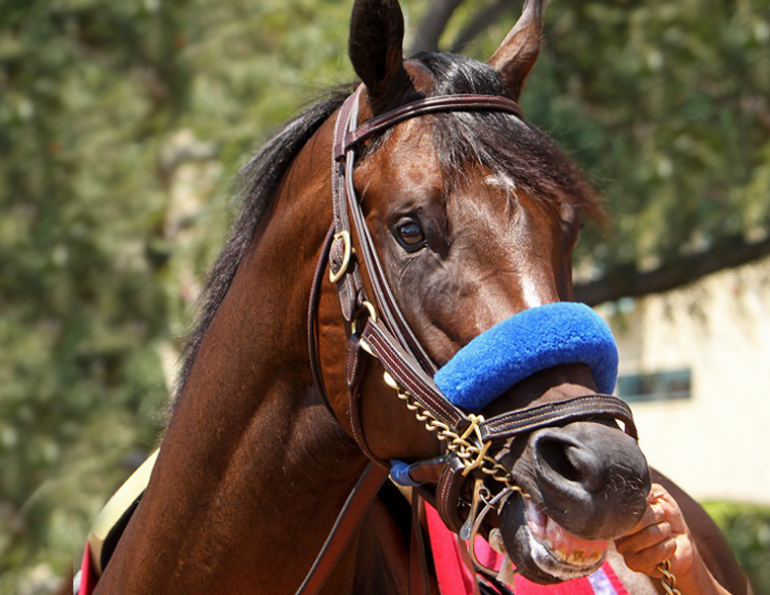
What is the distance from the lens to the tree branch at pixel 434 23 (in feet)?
22.4

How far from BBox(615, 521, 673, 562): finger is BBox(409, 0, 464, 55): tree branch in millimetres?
5239

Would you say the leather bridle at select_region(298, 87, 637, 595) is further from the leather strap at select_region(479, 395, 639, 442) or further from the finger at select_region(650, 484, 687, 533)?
the finger at select_region(650, 484, 687, 533)

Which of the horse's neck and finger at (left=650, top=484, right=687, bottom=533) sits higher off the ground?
the horse's neck

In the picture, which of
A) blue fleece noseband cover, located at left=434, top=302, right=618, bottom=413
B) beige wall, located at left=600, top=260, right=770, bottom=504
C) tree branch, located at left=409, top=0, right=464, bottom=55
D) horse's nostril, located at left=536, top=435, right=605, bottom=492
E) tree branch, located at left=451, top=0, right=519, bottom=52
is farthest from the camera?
beige wall, located at left=600, top=260, right=770, bottom=504

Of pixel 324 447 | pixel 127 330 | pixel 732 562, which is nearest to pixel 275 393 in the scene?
pixel 324 447

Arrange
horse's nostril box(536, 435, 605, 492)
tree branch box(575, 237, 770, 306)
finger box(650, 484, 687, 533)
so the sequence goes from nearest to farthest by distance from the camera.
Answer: horse's nostril box(536, 435, 605, 492)
finger box(650, 484, 687, 533)
tree branch box(575, 237, 770, 306)

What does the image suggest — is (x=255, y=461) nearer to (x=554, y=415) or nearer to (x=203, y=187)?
(x=554, y=415)

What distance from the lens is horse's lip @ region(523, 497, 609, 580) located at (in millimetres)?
1770

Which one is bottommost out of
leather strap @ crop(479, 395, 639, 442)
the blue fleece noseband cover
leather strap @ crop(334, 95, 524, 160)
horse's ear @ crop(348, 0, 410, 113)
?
leather strap @ crop(479, 395, 639, 442)

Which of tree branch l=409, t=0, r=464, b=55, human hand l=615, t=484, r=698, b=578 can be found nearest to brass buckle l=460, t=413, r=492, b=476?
human hand l=615, t=484, r=698, b=578

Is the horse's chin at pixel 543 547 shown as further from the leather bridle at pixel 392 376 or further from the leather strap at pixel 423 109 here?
the leather strap at pixel 423 109

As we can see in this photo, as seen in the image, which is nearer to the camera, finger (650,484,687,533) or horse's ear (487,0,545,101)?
finger (650,484,687,533)

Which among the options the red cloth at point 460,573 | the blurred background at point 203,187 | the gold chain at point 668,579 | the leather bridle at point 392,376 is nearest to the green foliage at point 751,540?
the blurred background at point 203,187

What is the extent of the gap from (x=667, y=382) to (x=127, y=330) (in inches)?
396
